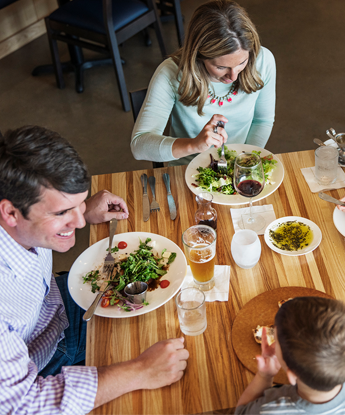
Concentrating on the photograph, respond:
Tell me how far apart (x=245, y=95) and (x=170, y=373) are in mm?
1398

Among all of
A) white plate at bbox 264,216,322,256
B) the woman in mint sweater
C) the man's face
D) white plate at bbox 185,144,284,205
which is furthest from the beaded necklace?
the man's face

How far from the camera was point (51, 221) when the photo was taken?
128 centimetres

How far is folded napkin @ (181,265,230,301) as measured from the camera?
4.45 feet

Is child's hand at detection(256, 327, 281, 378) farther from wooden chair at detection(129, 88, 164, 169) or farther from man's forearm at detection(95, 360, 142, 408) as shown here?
wooden chair at detection(129, 88, 164, 169)

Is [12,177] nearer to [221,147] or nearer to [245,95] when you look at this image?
[221,147]

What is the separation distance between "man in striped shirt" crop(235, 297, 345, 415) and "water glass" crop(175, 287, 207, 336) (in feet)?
0.74

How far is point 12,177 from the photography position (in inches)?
46.8

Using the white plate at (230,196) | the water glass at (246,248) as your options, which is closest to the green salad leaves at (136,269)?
the water glass at (246,248)

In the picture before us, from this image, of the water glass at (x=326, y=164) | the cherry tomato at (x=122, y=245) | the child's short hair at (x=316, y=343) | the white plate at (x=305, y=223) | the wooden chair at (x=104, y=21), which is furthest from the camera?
the wooden chair at (x=104, y=21)

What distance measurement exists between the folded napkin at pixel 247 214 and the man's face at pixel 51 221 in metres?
0.57

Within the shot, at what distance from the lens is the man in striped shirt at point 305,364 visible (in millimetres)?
935

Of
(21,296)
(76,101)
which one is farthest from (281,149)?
(21,296)

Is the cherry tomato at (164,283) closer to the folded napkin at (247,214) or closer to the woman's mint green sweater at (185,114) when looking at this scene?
the folded napkin at (247,214)

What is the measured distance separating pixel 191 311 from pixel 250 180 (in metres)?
0.52
